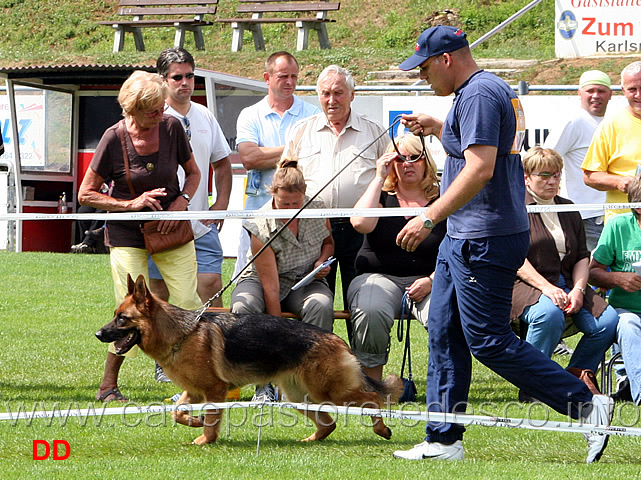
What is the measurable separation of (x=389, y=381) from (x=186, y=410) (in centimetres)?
113

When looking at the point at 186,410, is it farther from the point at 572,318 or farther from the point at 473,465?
the point at 572,318

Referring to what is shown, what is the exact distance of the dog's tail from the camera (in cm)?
509

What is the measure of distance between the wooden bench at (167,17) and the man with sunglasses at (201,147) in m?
16.2

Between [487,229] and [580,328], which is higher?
[487,229]

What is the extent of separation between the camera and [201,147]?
6.67 m

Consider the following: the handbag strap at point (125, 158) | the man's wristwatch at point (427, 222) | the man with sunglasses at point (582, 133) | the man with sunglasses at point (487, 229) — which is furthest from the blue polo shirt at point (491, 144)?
the man with sunglasses at point (582, 133)

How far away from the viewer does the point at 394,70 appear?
20578 millimetres

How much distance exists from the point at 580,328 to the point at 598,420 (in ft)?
5.45

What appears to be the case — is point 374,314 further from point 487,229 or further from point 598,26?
point 598,26

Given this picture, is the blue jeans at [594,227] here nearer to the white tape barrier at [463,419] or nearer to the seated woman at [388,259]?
the seated woman at [388,259]

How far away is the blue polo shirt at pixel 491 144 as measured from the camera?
4.05 metres

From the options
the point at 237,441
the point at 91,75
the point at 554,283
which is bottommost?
the point at 237,441

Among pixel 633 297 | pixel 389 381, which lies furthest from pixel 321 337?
pixel 633 297

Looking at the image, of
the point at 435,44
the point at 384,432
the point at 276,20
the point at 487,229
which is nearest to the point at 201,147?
the point at 384,432
